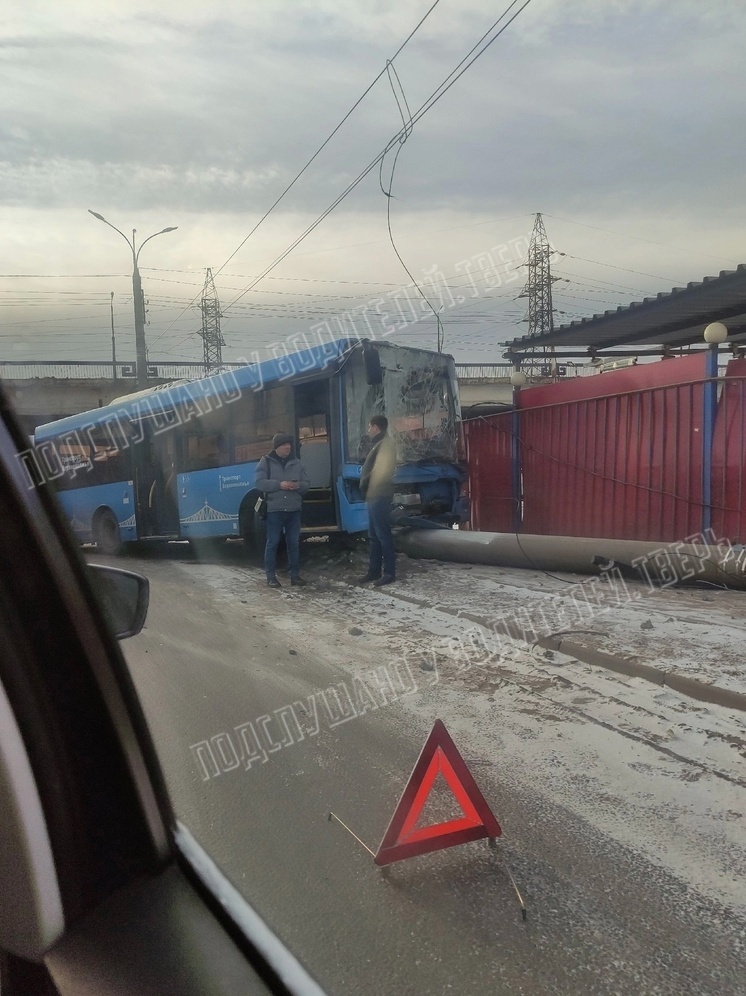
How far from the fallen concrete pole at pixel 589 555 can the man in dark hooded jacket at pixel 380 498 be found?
4.35 ft

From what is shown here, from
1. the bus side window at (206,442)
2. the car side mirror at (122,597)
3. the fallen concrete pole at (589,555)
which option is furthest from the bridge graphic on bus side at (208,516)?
the car side mirror at (122,597)

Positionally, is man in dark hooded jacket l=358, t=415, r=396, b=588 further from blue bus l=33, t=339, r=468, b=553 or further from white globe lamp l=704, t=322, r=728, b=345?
white globe lamp l=704, t=322, r=728, b=345

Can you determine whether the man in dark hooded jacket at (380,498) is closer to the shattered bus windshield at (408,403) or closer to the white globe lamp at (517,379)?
the shattered bus windshield at (408,403)

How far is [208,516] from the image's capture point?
39.2 ft

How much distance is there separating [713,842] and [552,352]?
13.5m

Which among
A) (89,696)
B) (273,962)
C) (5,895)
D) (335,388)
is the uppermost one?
(335,388)

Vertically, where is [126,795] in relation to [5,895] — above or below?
above

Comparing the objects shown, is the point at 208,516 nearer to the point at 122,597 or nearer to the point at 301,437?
the point at 301,437

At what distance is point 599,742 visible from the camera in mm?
4121

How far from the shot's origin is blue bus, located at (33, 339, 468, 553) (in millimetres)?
10320

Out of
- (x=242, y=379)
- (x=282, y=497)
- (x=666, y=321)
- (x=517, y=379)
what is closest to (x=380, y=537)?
(x=282, y=497)

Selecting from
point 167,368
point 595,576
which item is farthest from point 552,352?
point 167,368

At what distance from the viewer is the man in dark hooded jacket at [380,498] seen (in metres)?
9.08

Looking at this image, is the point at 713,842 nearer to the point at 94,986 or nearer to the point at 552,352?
the point at 94,986
